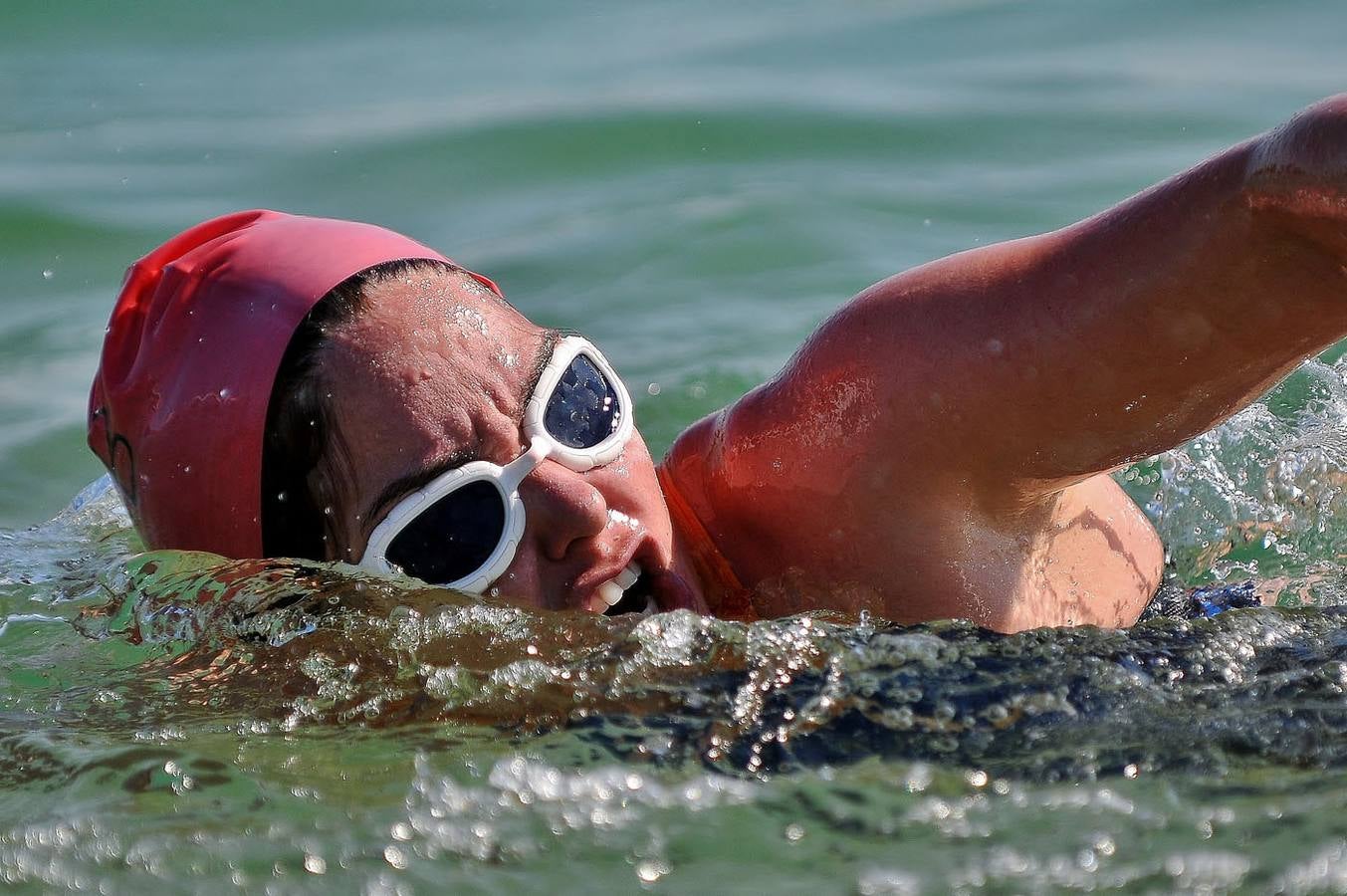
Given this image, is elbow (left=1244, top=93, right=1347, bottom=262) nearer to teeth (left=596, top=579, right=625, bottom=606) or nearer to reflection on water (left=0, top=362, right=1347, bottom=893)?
reflection on water (left=0, top=362, right=1347, bottom=893)

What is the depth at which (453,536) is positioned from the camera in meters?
2.46

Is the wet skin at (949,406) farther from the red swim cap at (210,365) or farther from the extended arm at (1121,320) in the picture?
the red swim cap at (210,365)

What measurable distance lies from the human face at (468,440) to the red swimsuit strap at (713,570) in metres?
0.17

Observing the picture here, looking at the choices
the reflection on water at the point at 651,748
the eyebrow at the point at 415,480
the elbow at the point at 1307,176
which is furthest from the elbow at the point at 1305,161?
the eyebrow at the point at 415,480

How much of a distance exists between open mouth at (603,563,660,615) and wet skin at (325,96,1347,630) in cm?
3

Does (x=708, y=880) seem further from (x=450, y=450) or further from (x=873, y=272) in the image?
(x=873, y=272)

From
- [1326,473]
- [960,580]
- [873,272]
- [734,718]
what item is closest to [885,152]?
[873,272]

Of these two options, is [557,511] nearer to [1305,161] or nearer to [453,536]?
[453,536]

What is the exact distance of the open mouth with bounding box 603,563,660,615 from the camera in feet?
8.56

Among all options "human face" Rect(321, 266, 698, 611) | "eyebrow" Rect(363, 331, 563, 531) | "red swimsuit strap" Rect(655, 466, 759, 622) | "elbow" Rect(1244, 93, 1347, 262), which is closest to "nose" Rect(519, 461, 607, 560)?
"human face" Rect(321, 266, 698, 611)

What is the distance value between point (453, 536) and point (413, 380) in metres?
0.24

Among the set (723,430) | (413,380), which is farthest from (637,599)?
(413,380)

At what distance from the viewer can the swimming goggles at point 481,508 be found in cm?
244

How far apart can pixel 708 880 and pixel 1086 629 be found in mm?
797
